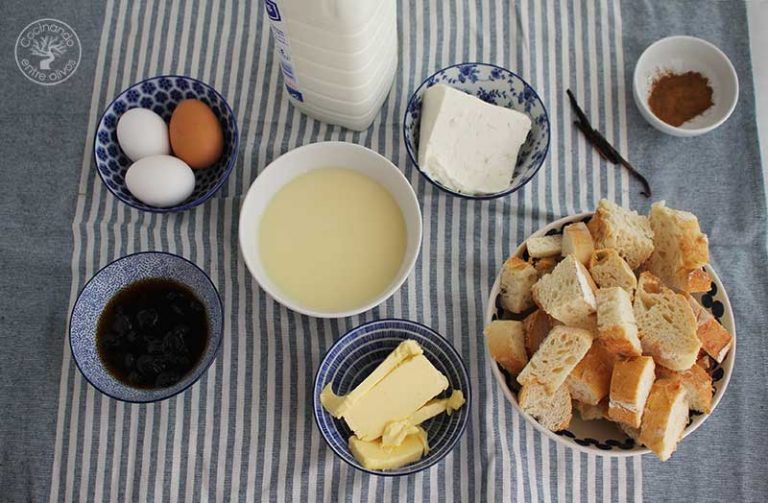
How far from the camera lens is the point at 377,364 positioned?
104cm

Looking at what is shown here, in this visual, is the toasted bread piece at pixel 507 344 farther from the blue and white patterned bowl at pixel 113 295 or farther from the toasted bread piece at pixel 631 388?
the blue and white patterned bowl at pixel 113 295

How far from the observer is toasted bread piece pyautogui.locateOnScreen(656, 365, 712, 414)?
0.89m

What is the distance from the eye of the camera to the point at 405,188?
1.01m

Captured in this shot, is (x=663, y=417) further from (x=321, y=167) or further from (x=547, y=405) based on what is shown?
(x=321, y=167)

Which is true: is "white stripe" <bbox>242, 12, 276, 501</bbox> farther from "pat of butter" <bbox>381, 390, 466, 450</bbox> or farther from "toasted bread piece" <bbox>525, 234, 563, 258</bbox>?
"toasted bread piece" <bbox>525, 234, 563, 258</bbox>

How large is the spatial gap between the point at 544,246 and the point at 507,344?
16 cm

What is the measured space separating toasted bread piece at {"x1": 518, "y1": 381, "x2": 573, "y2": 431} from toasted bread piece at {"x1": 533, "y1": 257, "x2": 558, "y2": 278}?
0.17 metres

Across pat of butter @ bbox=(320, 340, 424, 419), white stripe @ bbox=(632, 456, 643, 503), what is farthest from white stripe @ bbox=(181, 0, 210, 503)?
white stripe @ bbox=(632, 456, 643, 503)

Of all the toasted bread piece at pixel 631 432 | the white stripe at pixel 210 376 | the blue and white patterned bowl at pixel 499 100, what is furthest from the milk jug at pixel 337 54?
the toasted bread piece at pixel 631 432

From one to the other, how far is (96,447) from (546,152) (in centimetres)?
83

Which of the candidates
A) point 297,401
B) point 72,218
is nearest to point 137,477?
point 297,401

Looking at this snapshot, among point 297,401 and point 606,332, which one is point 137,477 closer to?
point 297,401

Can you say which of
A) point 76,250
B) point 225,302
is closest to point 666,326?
point 225,302

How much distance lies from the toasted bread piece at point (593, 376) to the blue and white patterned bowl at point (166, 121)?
1.96 feet
